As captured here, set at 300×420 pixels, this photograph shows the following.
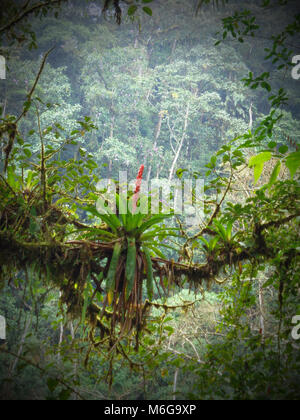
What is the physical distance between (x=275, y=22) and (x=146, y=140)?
14946 millimetres

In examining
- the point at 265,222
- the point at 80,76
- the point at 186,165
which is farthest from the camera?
the point at 80,76

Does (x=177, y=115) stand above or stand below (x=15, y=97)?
above

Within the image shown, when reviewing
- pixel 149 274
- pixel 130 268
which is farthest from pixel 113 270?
pixel 149 274

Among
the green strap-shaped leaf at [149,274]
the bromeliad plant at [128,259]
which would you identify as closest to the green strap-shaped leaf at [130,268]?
the bromeliad plant at [128,259]

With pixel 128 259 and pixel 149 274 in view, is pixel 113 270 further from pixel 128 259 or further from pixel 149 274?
pixel 149 274

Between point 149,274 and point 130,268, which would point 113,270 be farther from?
point 149,274

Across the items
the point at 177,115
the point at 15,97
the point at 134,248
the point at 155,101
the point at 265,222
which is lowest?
the point at 134,248

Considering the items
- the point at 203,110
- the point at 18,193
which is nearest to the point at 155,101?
the point at 203,110

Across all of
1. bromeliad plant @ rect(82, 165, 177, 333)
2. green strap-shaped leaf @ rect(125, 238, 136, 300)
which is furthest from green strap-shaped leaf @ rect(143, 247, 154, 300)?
green strap-shaped leaf @ rect(125, 238, 136, 300)

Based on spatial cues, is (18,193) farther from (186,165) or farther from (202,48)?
(202,48)

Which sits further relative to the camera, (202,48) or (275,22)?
(202,48)

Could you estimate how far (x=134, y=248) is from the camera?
1442 mm

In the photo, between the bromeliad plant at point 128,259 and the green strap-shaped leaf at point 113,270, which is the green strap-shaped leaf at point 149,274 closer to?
the bromeliad plant at point 128,259

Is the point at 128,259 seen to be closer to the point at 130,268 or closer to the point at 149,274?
the point at 130,268
